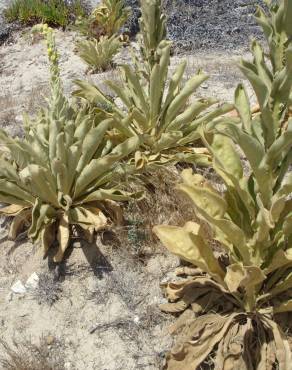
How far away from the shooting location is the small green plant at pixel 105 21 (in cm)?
702

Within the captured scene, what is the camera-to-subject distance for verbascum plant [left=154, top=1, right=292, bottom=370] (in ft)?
6.81

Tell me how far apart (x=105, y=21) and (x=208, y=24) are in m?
1.63

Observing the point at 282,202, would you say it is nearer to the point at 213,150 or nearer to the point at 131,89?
the point at 213,150

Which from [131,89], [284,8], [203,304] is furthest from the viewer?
[131,89]

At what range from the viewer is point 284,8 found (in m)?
1.86

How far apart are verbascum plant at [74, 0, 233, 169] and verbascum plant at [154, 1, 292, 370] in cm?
114

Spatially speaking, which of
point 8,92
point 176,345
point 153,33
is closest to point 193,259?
point 176,345

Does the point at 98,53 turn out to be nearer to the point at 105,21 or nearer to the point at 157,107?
the point at 105,21

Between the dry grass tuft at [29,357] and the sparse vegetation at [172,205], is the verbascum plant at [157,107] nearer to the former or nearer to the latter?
the sparse vegetation at [172,205]

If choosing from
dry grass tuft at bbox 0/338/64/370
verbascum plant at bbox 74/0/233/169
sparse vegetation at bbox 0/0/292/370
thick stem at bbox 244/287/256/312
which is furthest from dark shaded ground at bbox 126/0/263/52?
dry grass tuft at bbox 0/338/64/370

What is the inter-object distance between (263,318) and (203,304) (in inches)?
14.2

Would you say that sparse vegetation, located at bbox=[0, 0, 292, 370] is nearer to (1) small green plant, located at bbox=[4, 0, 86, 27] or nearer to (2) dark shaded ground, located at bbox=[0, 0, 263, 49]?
(2) dark shaded ground, located at bbox=[0, 0, 263, 49]

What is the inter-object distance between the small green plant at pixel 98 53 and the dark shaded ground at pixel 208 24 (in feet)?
3.41

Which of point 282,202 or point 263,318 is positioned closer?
point 282,202
